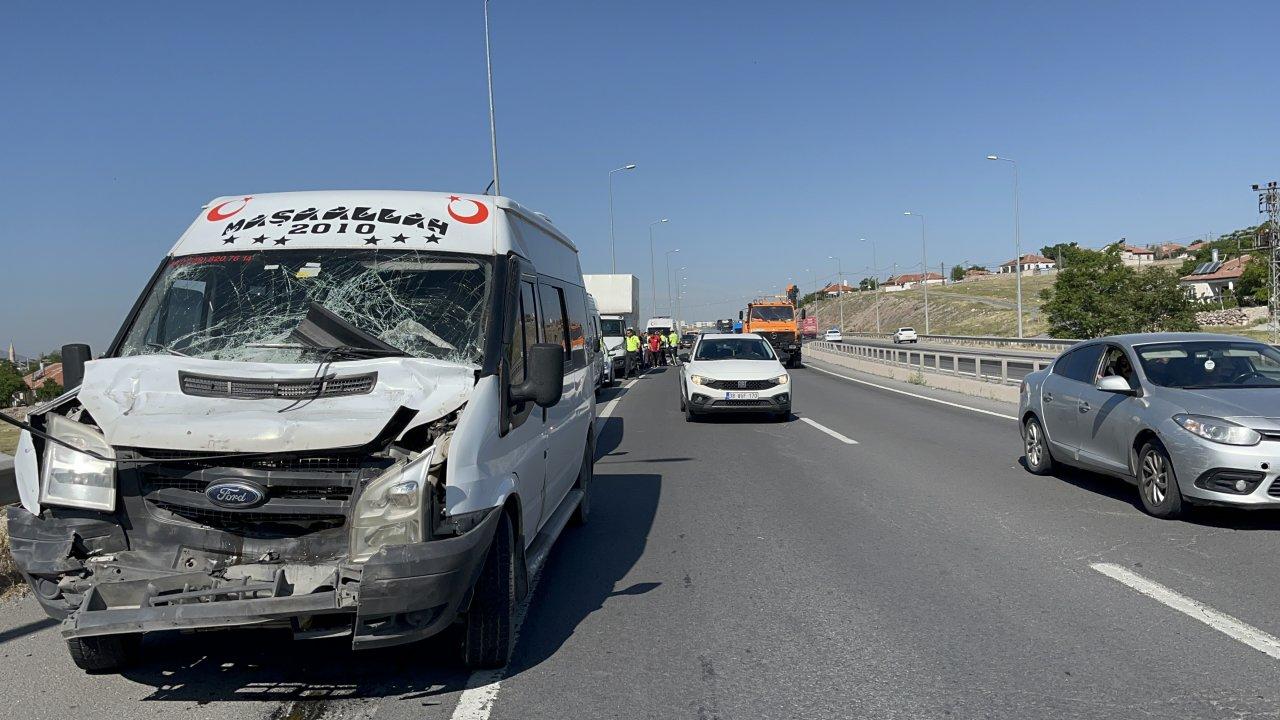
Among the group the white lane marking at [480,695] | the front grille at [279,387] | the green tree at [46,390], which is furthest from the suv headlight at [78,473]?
the green tree at [46,390]

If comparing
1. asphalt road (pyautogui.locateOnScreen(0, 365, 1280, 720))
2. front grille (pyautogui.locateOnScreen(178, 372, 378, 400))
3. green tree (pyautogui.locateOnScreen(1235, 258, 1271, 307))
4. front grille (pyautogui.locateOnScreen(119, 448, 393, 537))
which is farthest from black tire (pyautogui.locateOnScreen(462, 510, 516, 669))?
green tree (pyautogui.locateOnScreen(1235, 258, 1271, 307))

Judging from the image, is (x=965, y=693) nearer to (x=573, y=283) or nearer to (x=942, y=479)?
(x=573, y=283)

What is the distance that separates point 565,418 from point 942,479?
5113mm

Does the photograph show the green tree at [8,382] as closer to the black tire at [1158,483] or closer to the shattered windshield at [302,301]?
the shattered windshield at [302,301]

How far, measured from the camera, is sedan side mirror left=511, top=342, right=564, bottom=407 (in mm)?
4680

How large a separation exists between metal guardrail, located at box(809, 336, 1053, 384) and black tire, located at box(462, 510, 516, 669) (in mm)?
13309

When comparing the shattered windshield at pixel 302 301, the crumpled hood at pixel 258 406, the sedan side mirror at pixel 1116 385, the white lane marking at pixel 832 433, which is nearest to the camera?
the crumpled hood at pixel 258 406

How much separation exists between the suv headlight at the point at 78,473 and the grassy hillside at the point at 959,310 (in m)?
79.5

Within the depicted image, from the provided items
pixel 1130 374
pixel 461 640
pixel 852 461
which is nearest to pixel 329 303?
pixel 461 640

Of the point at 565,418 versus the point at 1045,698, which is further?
the point at 565,418

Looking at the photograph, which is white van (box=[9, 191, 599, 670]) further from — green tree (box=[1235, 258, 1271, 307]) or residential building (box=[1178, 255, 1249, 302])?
residential building (box=[1178, 255, 1249, 302])

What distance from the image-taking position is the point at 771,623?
527 cm

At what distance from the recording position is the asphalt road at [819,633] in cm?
415

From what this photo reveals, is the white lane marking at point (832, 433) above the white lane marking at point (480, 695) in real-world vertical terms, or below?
below
